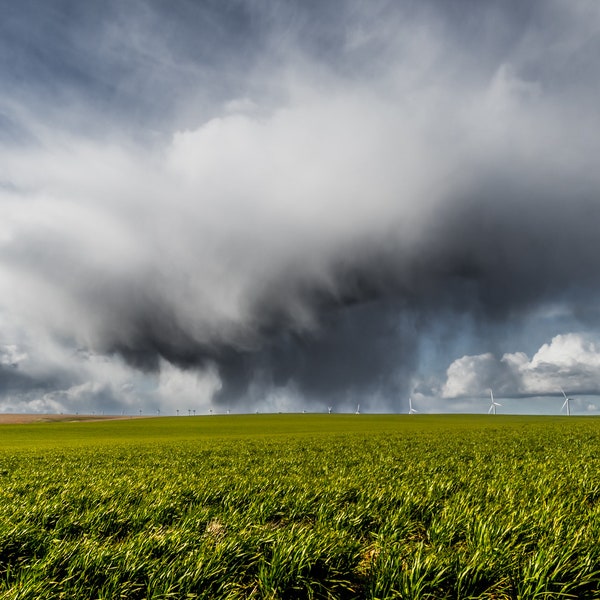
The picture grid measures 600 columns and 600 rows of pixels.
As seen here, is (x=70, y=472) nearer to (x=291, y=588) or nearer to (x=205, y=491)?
(x=205, y=491)

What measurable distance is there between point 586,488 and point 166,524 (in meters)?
13.1

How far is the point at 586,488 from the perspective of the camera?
12812 mm

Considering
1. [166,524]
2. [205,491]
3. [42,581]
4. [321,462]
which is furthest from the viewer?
[321,462]

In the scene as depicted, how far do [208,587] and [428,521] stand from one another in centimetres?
587

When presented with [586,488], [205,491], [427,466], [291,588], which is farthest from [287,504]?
[427,466]

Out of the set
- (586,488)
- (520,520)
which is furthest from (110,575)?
(586,488)

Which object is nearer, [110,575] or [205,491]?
[110,575]

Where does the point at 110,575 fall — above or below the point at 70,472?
above

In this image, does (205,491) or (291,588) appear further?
(205,491)

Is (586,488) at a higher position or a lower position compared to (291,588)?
lower

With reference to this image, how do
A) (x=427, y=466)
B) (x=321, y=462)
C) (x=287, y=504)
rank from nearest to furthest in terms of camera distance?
(x=287, y=504), (x=427, y=466), (x=321, y=462)

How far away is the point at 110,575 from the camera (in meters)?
5.55

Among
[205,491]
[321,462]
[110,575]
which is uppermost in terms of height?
[110,575]

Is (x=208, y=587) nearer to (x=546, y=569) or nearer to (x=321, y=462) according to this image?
(x=546, y=569)
